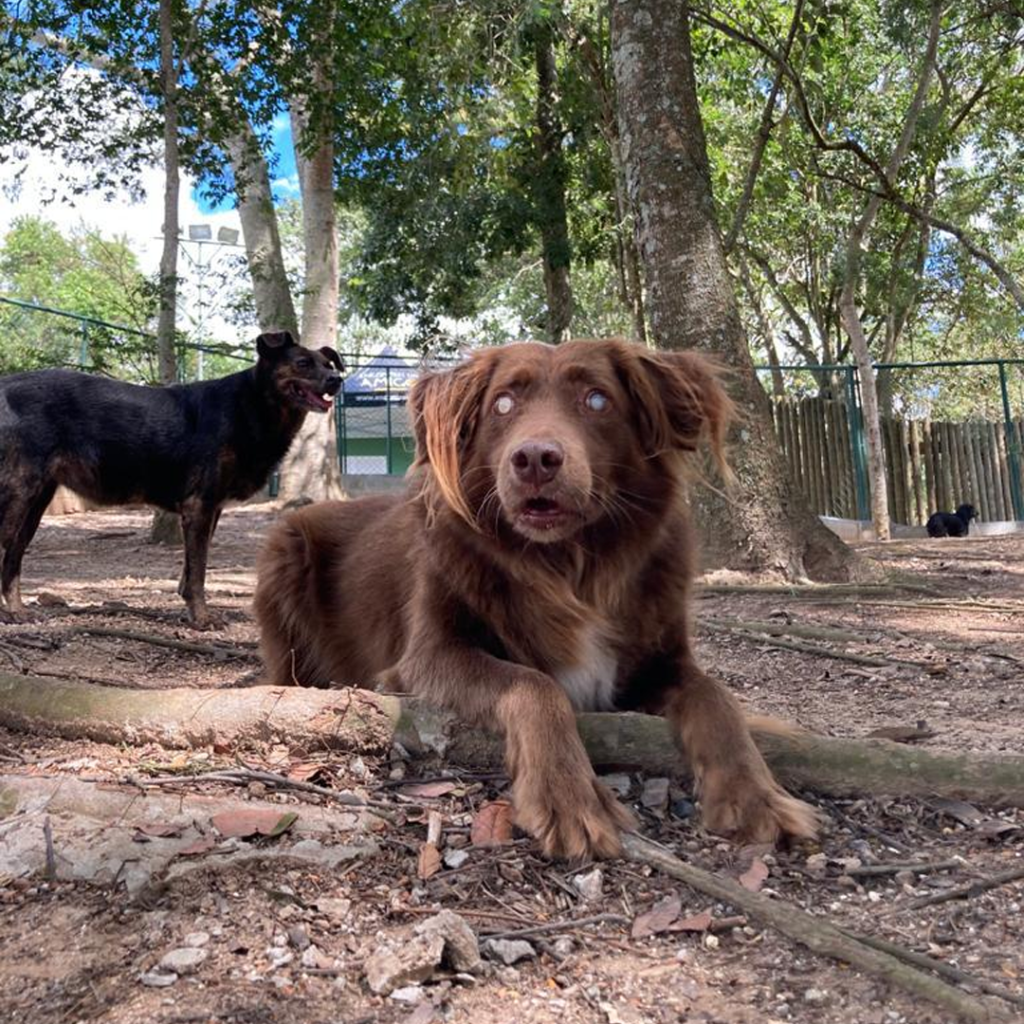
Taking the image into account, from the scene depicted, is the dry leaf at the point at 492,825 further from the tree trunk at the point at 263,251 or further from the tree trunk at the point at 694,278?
the tree trunk at the point at 263,251

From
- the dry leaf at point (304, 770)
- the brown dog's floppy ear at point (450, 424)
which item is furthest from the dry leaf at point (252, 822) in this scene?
the brown dog's floppy ear at point (450, 424)

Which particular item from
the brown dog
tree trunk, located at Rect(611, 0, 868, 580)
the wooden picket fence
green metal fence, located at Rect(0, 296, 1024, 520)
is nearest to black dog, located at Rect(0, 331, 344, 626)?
tree trunk, located at Rect(611, 0, 868, 580)

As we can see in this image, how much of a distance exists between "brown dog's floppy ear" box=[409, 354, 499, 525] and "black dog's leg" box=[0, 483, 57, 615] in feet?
11.6

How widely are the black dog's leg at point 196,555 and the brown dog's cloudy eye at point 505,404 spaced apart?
10.9 ft

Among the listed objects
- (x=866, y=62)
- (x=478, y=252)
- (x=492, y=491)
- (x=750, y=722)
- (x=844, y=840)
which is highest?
(x=866, y=62)

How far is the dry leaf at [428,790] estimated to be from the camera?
2.51 metres

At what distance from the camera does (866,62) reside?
1914cm

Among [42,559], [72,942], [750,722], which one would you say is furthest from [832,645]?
[42,559]

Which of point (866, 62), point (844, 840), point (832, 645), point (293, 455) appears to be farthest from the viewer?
point (866, 62)

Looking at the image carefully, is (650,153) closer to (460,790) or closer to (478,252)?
(460,790)

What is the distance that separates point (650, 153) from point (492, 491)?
15.1 ft

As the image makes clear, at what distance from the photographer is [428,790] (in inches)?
99.7

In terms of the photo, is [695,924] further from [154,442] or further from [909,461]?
[909,461]

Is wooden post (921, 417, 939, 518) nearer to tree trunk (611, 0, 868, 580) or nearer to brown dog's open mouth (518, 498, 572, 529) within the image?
tree trunk (611, 0, 868, 580)
